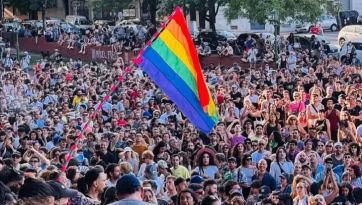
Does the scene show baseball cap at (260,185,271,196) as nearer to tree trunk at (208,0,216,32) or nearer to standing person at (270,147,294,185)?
standing person at (270,147,294,185)

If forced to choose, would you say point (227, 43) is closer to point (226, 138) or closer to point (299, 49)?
point (299, 49)

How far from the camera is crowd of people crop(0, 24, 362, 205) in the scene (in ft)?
37.7

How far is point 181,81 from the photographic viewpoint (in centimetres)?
1422

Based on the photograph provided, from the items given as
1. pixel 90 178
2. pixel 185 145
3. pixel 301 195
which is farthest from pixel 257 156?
pixel 90 178

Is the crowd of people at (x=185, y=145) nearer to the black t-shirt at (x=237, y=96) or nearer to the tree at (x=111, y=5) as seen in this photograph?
the black t-shirt at (x=237, y=96)

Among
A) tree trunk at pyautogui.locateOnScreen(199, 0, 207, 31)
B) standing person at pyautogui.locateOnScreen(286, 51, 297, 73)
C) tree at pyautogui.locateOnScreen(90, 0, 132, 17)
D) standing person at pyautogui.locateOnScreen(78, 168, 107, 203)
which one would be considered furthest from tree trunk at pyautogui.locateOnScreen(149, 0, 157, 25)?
standing person at pyautogui.locateOnScreen(78, 168, 107, 203)

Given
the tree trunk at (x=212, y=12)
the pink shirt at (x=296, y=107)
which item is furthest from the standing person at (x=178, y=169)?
the tree trunk at (x=212, y=12)

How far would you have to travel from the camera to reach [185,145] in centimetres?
1786

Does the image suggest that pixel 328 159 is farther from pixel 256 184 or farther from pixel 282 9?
pixel 282 9

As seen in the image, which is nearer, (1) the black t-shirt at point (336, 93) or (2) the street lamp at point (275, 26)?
(1) the black t-shirt at point (336, 93)

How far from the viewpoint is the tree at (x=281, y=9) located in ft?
141

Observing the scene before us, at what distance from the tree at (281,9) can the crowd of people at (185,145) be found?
42.7ft

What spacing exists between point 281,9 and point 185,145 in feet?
84.0

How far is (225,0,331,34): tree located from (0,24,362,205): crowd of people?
42.7ft
